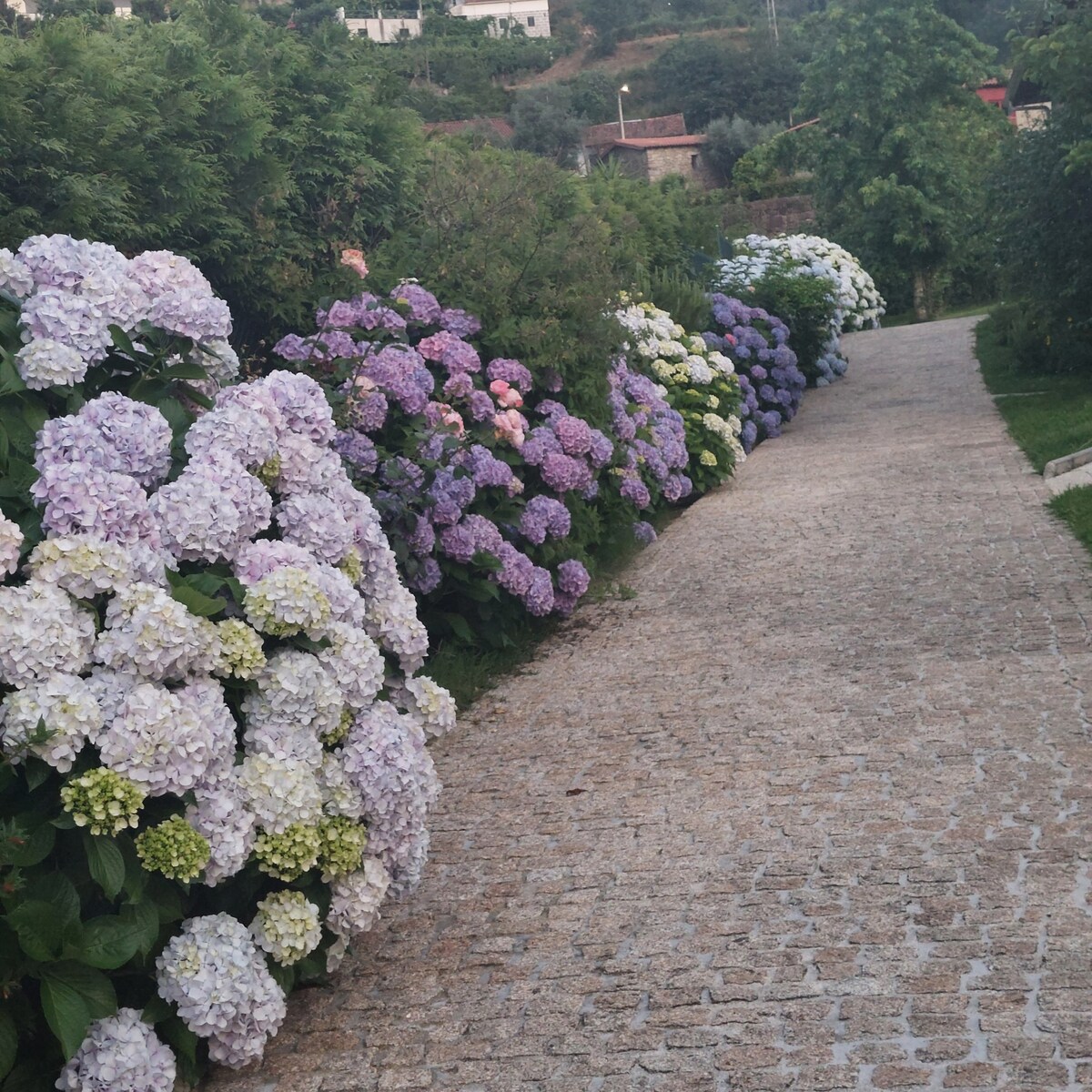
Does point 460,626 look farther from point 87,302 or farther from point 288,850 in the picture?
point 288,850

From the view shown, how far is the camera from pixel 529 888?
14.8 ft

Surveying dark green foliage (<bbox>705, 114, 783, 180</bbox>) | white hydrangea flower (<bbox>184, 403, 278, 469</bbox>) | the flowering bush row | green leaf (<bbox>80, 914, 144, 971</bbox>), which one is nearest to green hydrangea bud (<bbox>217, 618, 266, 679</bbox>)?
white hydrangea flower (<bbox>184, 403, 278, 469</bbox>)

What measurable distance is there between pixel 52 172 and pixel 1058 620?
5.40m

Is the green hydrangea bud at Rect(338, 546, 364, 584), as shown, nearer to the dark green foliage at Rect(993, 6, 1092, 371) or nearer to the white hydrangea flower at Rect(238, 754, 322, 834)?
the white hydrangea flower at Rect(238, 754, 322, 834)

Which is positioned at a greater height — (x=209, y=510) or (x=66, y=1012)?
(x=209, y=510)

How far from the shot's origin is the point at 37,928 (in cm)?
313

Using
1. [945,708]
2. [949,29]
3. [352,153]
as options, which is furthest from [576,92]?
[945,708]

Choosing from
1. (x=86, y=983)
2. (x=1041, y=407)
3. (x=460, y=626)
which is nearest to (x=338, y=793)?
(x=86, y=983)

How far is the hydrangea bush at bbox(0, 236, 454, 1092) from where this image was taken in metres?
3.26

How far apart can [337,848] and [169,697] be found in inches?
27.0

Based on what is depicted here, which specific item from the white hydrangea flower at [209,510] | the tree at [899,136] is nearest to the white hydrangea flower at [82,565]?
the white hydrangea flower at [209,510]

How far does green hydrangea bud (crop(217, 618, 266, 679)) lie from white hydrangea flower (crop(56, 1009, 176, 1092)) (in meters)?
0.83

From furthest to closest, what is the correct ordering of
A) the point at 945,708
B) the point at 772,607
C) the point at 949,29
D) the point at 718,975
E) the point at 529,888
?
the point at 949,29 → the point at 772,607 → the point at 945,708 → the point at 529,888 → the point at 718,975

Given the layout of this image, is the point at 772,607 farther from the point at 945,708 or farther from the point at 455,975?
the point at 455,975
